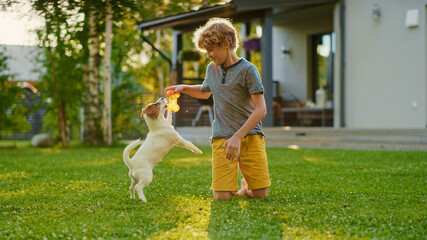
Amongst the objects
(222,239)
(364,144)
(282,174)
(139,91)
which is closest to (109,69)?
(139,91)

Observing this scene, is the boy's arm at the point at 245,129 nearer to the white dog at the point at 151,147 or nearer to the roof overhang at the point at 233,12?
the white dog at the point at 151,147

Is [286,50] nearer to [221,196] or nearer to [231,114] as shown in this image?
[231,114]

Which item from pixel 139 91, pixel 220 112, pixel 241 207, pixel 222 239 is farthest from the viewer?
pixel 139 91

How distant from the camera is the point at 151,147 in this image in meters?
3.59

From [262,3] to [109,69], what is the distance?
13.3 ft

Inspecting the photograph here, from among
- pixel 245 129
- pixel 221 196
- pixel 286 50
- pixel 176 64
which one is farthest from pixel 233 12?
pixel 245 129

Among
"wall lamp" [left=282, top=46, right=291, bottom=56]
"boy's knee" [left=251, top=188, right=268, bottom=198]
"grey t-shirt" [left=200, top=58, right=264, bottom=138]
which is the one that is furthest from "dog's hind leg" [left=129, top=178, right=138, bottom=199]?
"wall lamp" [left=282, top=46, right=291, bottom=56]

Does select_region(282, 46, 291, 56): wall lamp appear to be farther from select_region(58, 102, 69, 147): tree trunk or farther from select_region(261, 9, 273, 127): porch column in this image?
select_region(58, 102, 69, 147): tree trunk

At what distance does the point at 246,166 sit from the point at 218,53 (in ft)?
3.20

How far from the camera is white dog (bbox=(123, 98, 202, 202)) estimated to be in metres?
3.53

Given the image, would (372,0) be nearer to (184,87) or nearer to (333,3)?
(333,3)

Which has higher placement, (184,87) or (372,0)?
(372,0)

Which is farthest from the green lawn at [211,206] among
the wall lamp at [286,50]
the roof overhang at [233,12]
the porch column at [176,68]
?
the wall lamp at [286,50]

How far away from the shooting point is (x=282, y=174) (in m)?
5.23
